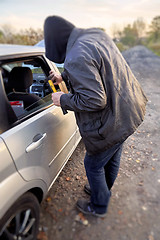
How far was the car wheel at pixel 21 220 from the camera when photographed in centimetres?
133

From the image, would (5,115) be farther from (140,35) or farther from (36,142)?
(140,35)

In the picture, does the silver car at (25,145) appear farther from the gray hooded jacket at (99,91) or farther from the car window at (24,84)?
the gray hooded jacket at (99,91)

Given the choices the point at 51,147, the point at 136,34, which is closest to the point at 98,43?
the point at 51,147

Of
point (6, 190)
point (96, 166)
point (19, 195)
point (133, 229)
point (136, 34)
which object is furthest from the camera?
point (136, 34)

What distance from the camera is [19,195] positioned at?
1.40 meters

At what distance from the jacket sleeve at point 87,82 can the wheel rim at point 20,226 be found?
3.27 feet

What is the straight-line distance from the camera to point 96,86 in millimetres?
1341

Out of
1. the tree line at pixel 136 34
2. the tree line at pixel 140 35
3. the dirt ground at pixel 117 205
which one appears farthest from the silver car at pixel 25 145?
the tree line at pixel 136 34

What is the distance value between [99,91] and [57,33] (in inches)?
24.0

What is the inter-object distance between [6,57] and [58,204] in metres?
1.76

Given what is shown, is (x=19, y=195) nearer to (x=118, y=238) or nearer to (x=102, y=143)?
(x=102, y=143)

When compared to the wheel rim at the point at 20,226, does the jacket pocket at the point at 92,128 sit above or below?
above

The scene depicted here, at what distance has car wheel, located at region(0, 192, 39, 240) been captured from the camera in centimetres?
133

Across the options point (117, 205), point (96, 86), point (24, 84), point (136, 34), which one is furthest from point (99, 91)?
point (136, 34)
